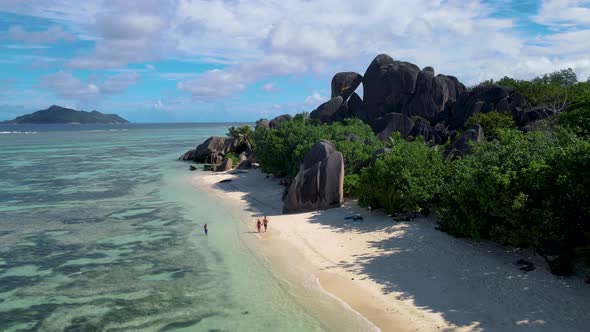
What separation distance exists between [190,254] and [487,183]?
49.6ft

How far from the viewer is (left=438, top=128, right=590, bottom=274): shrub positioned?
16859 millimetres

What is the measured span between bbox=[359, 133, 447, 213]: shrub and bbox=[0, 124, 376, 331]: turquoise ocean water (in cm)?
898

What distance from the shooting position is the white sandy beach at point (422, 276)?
14883mm

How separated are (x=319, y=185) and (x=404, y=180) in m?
6.69

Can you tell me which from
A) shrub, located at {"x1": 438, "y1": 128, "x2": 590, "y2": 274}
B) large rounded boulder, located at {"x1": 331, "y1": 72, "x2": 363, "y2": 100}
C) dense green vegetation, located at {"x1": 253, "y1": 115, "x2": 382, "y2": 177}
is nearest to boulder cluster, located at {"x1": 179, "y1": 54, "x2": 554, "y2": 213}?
large rounded boulder, located at {"x1": 331, "y1": 72, "x2": 363, "y2": 100}

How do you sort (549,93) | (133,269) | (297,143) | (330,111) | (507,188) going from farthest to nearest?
1. (330,111)
2. (549,93)
3. (297,143)
4. (133,269)
5. (507,188)

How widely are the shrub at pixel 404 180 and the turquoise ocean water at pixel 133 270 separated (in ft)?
29.5

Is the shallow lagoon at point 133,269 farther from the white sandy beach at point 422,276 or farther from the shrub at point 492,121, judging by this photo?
the shrub at point 492,121

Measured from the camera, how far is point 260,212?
108 ft

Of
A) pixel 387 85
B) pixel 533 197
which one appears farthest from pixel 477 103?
pixel 533 197

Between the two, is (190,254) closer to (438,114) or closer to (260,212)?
(260,212)

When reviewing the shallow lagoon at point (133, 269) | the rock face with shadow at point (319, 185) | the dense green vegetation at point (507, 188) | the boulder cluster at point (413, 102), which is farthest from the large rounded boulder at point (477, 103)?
the shallow lagoon at point (133, 269)

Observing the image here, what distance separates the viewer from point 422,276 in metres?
18.5

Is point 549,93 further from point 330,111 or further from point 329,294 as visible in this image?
point 329,294
